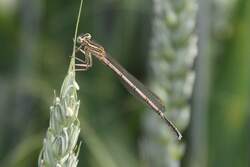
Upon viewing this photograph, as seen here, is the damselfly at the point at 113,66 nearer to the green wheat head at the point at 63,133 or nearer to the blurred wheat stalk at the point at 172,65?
the blurred wheat stalk at the point at 172,65

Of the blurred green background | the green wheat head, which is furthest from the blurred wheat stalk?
the green wheat head

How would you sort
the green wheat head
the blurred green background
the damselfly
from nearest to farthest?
the green wheat head → the damselfly → the blurred green background

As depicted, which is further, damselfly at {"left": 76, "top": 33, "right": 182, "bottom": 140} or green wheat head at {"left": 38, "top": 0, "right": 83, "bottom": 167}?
damselfly at {"left": 76, "top": 33, "right": 182, "bottom": 140}

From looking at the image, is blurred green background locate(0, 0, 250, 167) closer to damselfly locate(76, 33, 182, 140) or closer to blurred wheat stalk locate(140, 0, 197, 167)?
damselfly locate(76, 33, 182, 140)

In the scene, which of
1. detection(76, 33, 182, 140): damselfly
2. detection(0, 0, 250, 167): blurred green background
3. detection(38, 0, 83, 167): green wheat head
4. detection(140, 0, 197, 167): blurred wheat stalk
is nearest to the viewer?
detection(38, 0, 83, 167): green wheat head

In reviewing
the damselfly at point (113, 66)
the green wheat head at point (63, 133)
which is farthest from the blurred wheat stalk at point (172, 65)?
the green wheat head at point (63, 133)

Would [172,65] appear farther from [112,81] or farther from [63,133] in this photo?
[112,81]
